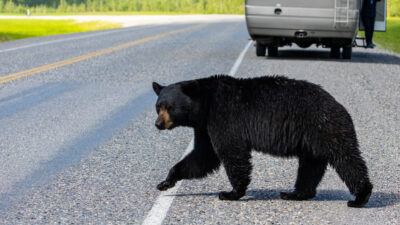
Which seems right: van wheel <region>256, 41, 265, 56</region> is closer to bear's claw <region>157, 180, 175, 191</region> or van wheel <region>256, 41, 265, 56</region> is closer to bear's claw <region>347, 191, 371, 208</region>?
bear's claw <region>157, 180, 175, 191</region>

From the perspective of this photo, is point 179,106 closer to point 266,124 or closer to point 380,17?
point 266,124

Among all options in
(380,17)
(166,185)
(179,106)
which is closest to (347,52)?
(380,17)

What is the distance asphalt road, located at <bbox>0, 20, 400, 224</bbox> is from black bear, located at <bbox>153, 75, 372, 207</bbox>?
0.32 metres

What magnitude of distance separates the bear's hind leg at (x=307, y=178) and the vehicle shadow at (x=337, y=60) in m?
12.3

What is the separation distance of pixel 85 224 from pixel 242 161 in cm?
120

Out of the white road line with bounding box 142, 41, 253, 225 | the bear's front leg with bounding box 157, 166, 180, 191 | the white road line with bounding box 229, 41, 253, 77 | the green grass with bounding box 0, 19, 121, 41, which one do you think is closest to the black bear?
the bear's front leg with bounding box 157, 166, 180, 191

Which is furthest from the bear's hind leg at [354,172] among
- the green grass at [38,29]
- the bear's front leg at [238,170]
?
the green grass at [38,29]

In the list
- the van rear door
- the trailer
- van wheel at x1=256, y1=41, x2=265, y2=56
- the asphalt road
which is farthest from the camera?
the van rear door

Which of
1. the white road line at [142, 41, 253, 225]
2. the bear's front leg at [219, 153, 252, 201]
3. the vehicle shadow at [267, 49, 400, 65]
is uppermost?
the bear's front leg at [219, 153, 252, 201]

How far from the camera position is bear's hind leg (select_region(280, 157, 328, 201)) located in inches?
198

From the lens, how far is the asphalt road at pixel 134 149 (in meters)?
5.01

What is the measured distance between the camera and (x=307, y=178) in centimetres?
514

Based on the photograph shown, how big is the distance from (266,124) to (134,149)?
8.79ft

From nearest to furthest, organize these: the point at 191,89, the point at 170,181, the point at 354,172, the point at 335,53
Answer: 1. the point at 354,172
2. the point at 191,89
3. the point at 170,181
4. the point at 335,53
